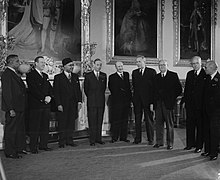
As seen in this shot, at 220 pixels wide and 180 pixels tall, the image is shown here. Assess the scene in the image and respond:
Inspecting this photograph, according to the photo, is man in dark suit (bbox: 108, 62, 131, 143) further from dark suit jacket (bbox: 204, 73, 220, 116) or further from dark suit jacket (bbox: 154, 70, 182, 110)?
dark suit jacket (bbox: 204, 73, 220, 116)

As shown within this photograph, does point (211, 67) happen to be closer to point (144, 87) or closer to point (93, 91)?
point (144, 87)

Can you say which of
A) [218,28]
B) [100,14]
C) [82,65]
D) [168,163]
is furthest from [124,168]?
[218,28]

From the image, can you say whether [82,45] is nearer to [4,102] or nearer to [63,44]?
[63,44]

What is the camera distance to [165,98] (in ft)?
20.5

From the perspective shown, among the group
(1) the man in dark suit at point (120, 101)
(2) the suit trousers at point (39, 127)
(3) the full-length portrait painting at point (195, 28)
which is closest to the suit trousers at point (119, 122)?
(1) the man in dark suit at point (120, 101)

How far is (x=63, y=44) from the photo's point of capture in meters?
8.08

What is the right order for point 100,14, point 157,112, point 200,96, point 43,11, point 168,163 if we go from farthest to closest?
point 100,14 → point 43,11 → point 157,112 → point 200,96 → point 168,163

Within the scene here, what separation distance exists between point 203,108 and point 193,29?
18.4 ft

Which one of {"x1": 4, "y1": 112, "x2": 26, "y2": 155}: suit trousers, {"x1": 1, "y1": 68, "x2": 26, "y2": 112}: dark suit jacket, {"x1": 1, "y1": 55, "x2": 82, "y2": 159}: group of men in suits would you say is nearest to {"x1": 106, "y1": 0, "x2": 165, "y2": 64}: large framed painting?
{"x1": 1, "y1": 55, "x2": 82, "y2": 159}: group of men in suits

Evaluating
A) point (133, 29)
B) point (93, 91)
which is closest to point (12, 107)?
point (93, 91)

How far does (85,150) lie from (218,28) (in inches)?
279

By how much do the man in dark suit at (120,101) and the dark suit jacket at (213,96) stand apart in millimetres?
2003

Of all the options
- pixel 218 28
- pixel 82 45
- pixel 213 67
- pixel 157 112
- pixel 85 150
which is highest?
pixel 218 28

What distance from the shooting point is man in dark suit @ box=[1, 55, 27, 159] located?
5.44 m
